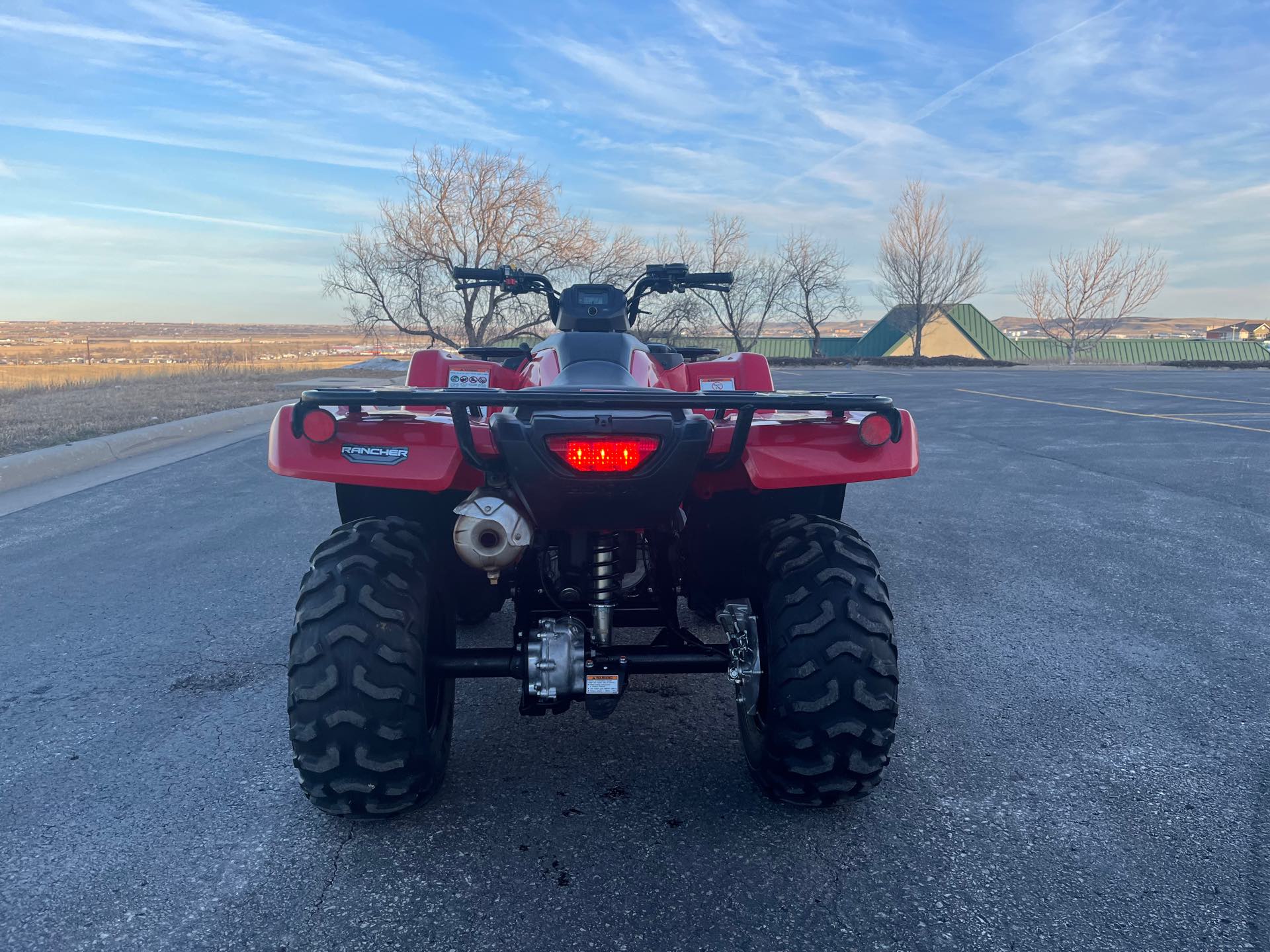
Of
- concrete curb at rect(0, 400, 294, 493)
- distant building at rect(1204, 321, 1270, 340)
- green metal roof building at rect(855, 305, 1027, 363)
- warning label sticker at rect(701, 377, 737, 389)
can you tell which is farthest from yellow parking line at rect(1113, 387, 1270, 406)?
distant building at rect(1204, 321, 1270, 340)

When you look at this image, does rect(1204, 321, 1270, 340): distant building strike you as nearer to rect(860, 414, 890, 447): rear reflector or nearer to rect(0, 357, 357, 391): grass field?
rect(0, 357, 357, 391): grass field

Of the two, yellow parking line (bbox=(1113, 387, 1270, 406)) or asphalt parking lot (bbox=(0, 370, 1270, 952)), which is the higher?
yellow parking line (bbox=(1113, 387, 1270, 406))

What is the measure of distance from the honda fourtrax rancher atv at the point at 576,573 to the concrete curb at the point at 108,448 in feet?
23.4

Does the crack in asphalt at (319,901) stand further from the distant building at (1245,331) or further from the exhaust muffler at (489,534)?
the distant building at (1245,331)

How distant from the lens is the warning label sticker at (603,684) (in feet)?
8.71

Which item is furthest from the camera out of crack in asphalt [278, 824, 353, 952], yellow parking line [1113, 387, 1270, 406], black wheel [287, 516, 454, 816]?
yellow parking line [1113, 387, 1270, 406]

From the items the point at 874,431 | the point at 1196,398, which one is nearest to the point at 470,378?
the point at 874,431

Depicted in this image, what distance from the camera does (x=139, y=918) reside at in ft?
7.45

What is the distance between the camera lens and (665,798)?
9.46 feet

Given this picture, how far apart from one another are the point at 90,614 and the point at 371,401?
3.24 m

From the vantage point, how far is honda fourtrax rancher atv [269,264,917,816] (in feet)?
7.70

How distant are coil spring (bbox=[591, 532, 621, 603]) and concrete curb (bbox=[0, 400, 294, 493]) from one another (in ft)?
24.9

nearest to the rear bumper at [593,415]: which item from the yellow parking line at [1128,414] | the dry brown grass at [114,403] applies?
the dry brown grass at [114,403]

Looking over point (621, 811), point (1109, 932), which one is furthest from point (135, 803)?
point (1109, 932)
